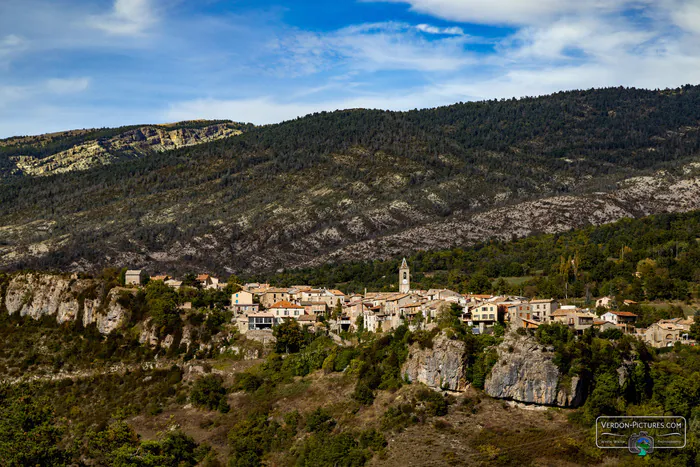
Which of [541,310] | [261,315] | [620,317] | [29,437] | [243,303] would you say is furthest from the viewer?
[243,303]

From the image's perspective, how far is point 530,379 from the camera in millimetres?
80375

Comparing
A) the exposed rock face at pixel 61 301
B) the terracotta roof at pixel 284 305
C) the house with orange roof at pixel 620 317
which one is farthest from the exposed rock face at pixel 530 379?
the exposed rock face at pixel 61 301

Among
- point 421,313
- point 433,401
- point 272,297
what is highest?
point 272,297

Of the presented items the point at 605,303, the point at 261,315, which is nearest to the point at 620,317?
the point at 605,303

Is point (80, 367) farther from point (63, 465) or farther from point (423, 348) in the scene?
point (423, 348)

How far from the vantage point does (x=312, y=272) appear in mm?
174250

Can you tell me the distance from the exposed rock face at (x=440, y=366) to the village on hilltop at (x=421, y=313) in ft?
15.4

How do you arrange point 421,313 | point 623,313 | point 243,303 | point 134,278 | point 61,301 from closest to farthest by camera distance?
1. point 421,313
2. point 623,313
3. point 243,303
4. point 61,301
5. point 134,278

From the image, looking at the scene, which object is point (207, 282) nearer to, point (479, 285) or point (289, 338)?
point (289, 338)

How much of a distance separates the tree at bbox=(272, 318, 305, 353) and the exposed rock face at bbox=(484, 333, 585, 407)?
928 inches

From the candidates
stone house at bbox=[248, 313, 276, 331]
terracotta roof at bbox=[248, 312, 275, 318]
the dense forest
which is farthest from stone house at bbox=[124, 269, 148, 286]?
the dense forest

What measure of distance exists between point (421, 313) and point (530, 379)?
1596 centimetres

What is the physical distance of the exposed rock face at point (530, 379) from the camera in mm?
79562

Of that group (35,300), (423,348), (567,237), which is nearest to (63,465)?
(423,348)
